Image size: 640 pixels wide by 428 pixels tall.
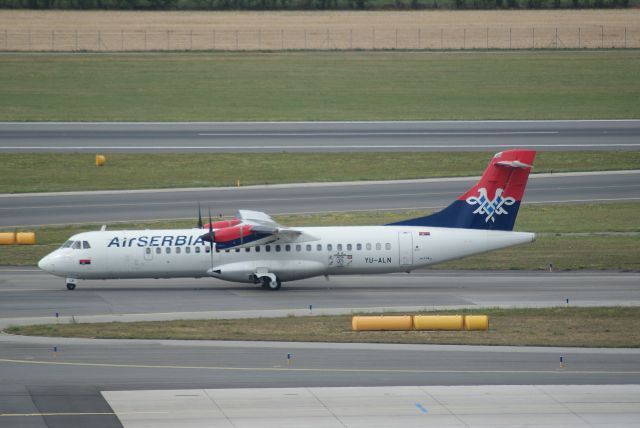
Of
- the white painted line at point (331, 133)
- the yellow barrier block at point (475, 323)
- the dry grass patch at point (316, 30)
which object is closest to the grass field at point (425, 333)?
the yellow barrier block at point (475, 323)

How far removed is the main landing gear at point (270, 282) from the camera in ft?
144

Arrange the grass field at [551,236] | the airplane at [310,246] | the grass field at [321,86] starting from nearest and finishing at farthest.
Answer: the airplane at [310,246]
the grass field at [551,236]
the grass field at [321,86]

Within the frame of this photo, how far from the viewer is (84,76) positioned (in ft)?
347

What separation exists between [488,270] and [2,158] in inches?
1475

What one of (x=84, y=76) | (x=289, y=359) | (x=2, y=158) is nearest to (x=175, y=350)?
(x=289, y=359)

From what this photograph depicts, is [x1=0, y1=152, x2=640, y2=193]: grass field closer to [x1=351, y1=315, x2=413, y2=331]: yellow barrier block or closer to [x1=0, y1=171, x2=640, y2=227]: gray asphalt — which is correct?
[x1=0, y1=171, x2=640, y2=227]: gray asphalt

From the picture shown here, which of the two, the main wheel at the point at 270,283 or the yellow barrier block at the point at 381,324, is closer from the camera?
the yellow barrier block at the point at 381,324

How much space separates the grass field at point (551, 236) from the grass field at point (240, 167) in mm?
9593

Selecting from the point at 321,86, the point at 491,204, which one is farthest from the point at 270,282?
the point at 321,86

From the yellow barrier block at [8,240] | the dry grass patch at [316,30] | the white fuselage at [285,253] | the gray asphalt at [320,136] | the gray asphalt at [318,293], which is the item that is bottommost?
the gray asphalt at [318,293]

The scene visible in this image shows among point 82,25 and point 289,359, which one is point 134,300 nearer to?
point 289,359

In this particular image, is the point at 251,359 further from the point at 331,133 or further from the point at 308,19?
the point at 308,19

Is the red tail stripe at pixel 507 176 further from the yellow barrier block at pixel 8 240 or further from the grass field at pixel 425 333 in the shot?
the yellow barrier block at pixel 8 240

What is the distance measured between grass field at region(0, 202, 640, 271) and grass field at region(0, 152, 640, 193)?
9593mm
